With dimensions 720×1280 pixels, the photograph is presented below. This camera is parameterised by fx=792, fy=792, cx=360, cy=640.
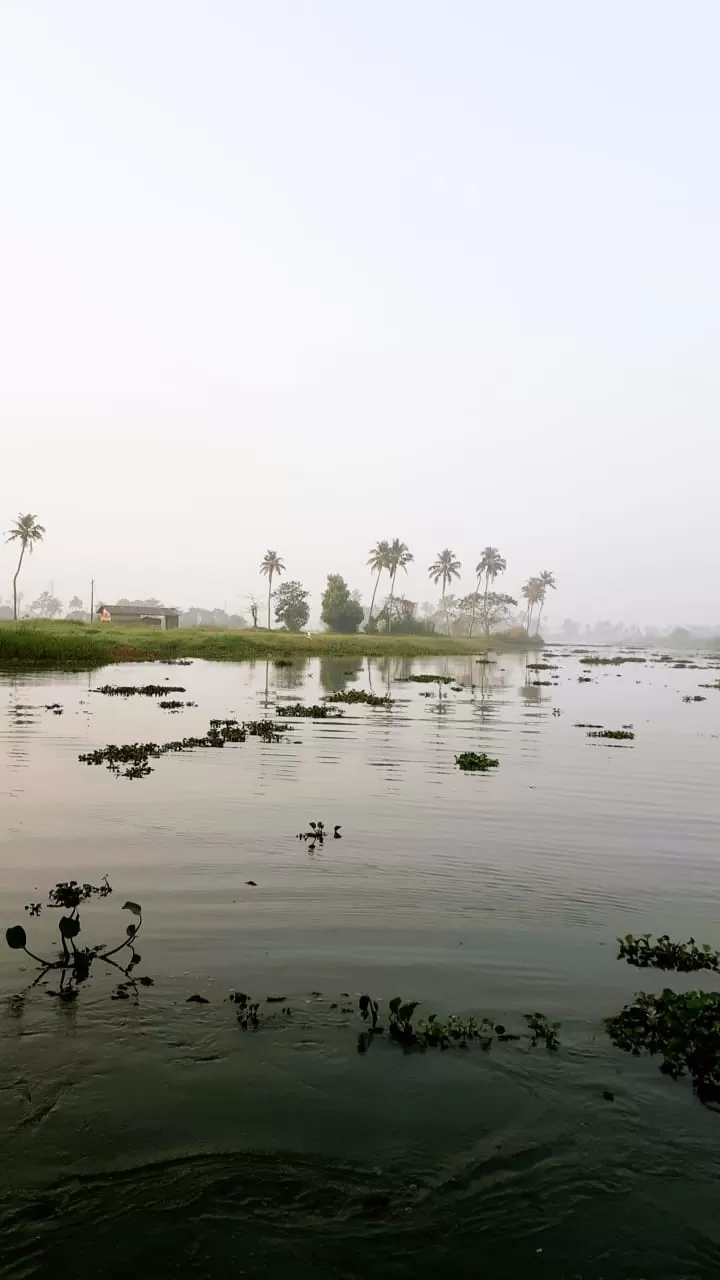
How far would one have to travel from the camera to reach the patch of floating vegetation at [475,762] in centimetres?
2345

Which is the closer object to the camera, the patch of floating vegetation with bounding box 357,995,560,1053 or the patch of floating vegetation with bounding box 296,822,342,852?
the patch of floating vegetation with bounding box 357,995,560,1053

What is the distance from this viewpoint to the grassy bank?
217ft

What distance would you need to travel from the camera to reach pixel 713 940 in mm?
10586

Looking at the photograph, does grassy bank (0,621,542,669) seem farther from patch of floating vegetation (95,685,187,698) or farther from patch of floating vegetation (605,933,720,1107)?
patch of floating vegetation (605,933,720,1107)

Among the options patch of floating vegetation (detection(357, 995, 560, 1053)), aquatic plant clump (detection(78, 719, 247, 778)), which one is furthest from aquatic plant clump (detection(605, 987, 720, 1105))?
aquatic plant clump (detection(78, 719, 247, 778))

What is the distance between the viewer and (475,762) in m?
23.9

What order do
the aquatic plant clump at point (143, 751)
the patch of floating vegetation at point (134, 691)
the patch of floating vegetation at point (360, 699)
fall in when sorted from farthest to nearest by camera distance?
the patch of floating vegetation at point (360, 699) → the patch of floating vegetation at point (134, 691) → the aquatic plant clump at point (143, 751)

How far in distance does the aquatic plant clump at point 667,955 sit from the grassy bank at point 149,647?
189 feet

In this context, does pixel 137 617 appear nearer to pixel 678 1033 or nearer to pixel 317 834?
pixel 317 834

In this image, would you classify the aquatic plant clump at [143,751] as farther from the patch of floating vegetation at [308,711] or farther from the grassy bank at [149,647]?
the grassy bank at [149,647]

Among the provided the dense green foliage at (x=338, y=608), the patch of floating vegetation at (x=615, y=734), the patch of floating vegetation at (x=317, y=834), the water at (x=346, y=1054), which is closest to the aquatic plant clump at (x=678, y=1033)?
the water at (x=346, y=1054)

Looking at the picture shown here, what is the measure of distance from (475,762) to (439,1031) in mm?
16640

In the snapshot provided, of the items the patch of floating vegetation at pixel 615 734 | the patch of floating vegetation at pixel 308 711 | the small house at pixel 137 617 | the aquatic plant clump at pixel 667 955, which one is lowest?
the aquatic plant clump at pixel 667 955

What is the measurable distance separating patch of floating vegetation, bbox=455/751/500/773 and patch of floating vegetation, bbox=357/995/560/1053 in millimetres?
15482
